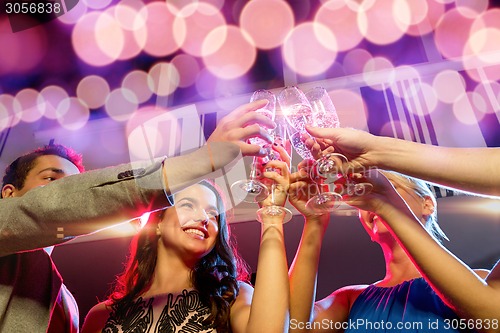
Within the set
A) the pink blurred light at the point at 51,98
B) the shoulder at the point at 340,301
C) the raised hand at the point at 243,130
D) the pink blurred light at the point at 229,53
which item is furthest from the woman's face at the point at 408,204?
the pink blurred light at the point at 51,98

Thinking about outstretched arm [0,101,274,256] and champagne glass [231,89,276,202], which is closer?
outstretched arm [0,101,274,256]

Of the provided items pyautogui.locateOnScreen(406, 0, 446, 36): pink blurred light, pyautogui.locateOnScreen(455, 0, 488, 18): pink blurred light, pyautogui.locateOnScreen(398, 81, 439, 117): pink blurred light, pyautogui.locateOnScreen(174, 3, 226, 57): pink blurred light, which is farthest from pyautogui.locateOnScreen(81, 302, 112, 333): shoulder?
pyautogui.locateOnScreen(455, 0, 488, 18): pink blurred light

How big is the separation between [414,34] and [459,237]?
1.96 meters

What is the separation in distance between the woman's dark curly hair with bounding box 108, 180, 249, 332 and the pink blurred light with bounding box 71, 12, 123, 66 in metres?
2.20

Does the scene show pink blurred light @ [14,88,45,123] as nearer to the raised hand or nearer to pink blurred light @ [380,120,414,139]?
pink blurred light @ [380,120,414,139]

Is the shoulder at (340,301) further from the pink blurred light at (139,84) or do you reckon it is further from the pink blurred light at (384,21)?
the pink blurred light at (139,84)

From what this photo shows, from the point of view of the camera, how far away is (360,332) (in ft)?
5.32

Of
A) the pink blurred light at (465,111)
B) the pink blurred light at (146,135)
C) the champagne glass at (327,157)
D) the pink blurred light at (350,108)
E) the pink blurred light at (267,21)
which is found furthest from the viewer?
the pink blurred light at (267,21)

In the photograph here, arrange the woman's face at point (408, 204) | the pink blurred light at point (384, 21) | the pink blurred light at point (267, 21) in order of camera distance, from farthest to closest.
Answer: the pink blurred light at point (267, 21), the pink blurred light at point (384, 21), the woman's face at point (408, 204)

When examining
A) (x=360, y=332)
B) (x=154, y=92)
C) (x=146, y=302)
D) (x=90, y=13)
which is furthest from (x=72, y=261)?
(x=360, y=332)

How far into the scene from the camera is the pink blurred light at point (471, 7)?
11.7 feet

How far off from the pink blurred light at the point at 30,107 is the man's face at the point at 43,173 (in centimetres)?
220

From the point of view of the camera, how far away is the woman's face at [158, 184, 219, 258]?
5.96 feet

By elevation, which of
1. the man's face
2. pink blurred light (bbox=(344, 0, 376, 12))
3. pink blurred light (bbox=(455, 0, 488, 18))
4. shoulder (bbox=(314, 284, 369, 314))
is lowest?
shoulder (bbox=(314, 284, 369, 314))
